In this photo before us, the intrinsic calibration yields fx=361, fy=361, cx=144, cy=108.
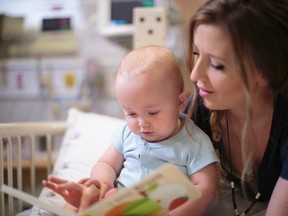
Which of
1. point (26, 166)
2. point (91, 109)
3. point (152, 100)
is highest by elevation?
point (152, 100)

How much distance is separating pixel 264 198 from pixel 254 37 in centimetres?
48

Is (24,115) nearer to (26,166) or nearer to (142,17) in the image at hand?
(26,166)

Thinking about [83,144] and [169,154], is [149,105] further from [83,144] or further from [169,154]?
[83,144]

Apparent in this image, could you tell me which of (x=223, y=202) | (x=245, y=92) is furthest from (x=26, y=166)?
(x=245, y=92)

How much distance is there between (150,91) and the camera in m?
0.88

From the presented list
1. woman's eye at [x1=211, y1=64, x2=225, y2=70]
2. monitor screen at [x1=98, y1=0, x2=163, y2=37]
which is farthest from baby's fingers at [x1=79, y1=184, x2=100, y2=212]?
monitor screen at [x1=98, y1=0, x2=163, y2=37]

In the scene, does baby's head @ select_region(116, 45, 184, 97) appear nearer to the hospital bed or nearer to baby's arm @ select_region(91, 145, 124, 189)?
baby's arm @ select_region(91, 145, 124, 189)

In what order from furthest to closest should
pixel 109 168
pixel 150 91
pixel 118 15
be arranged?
pixel 118 15
pixel 109 168
pixel 150 91

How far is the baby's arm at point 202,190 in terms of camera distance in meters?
0.84

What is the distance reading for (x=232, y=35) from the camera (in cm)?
77

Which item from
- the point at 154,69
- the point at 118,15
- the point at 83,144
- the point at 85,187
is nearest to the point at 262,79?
the point at 154,69

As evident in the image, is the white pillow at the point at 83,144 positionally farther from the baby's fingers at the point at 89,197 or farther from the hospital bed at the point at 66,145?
the baby's fingers at the point at 89,197

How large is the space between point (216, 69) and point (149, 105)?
7.4 inches

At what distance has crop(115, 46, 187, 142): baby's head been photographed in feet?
2.92
